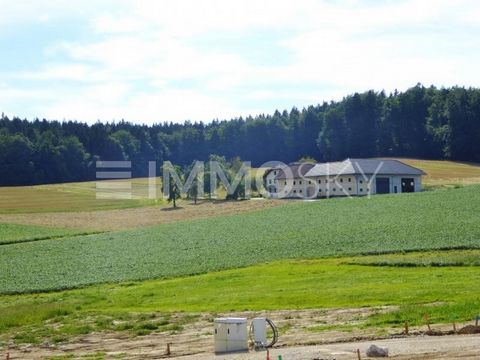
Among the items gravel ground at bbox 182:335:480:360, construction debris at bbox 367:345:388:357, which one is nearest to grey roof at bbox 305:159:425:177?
gravel ground at bbox 182:335:480:360

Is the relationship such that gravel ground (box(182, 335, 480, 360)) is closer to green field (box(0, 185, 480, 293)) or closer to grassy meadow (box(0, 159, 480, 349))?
grassy meadow (box(0, 159, 480, 349))

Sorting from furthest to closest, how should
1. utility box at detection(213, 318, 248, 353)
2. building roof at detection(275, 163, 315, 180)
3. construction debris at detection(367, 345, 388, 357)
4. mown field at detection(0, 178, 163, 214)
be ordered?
building roof at detection(275, 163, 315, 180)
mown field at detection(0, 178, 163, 214)
utility box at detection(213, 318, 248, 353)
construction debris at detection(367, 345, 388, 357)

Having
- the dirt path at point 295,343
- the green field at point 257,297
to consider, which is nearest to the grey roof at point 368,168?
the green field at point 257,297

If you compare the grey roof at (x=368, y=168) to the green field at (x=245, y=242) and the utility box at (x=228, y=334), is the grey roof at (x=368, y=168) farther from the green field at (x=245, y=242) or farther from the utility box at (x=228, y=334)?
the utility box at (x=228, y=334)

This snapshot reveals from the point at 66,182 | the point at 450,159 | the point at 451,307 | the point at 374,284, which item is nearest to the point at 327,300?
the point at 374,284

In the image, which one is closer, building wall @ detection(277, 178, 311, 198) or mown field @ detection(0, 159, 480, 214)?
mown field @ detection(0, 159, 480, 214)

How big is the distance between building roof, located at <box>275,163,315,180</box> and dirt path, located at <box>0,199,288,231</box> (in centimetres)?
1408

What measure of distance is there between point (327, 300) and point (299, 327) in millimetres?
6155

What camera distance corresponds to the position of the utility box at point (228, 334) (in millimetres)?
29844

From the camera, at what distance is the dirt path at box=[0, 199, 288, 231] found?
91312mm

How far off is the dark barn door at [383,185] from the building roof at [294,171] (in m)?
12.3

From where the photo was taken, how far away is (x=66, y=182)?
164 m

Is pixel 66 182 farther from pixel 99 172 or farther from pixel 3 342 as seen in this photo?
pixel 3 342

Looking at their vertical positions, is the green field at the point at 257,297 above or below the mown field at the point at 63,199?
below
